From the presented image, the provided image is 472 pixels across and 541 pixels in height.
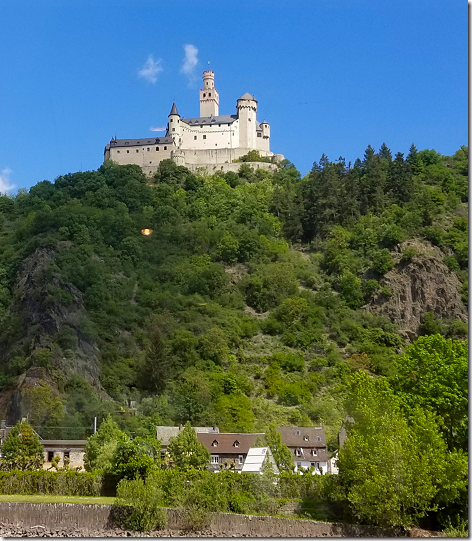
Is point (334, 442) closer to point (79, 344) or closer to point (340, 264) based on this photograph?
Answer: point (79, 344)

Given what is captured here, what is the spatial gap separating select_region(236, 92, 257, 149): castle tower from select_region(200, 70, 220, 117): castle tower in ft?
27.9

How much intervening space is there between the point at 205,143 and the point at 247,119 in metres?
8.35

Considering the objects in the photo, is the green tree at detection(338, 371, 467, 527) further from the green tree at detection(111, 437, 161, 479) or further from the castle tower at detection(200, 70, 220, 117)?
the castle tower at detection(200, 70, 220, 117)

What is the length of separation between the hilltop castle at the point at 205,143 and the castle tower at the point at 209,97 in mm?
2156

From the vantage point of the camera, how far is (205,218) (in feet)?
399

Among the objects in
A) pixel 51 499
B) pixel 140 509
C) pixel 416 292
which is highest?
pixel 416 292

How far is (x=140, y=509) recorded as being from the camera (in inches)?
1597

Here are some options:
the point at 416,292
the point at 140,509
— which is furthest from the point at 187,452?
the point at 416,292

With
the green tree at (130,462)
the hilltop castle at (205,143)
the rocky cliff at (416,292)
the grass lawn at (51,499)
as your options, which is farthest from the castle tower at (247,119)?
the grass lawn at (51,499)

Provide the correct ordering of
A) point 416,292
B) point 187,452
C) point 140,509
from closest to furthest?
point 140,509
point 187,452
point 416,292

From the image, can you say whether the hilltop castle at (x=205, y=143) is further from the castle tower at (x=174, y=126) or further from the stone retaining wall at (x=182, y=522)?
the stone retaining wall at (x=182, y=522)

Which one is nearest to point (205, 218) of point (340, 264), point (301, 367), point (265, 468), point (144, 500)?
point (340, 264)

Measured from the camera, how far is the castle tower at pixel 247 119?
150 m

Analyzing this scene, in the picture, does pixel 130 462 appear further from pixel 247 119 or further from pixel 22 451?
pixel 247 119
